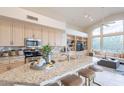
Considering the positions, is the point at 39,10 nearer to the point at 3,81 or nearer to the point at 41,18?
the point at 41,18

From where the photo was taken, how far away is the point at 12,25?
351cm

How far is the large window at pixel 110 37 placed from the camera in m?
6.33

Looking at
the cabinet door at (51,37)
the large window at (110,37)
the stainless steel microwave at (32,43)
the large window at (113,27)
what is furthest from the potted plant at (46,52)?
the large window at (113,27)

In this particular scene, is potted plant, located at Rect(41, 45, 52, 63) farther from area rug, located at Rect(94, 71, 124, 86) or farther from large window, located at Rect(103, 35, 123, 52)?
large window, located at Rect(103, 35, 123, 52)

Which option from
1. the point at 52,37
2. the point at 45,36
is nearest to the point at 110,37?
the point at 52,37

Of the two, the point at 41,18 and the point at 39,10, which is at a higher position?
the point at 39,10

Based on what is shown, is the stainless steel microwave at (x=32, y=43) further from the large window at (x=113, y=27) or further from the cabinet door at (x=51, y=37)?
the large window at (x=113, y=27)

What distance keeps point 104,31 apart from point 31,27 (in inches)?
214

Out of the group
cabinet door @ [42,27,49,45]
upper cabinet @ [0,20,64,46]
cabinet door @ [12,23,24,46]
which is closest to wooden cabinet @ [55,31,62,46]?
upper cabinet @ [0,20,64,46]

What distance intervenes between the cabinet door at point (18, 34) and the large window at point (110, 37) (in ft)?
16.3

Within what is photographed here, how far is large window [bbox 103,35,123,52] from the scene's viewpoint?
20.0 ft

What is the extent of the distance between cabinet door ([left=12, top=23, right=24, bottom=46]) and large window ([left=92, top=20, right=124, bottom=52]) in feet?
16.3
